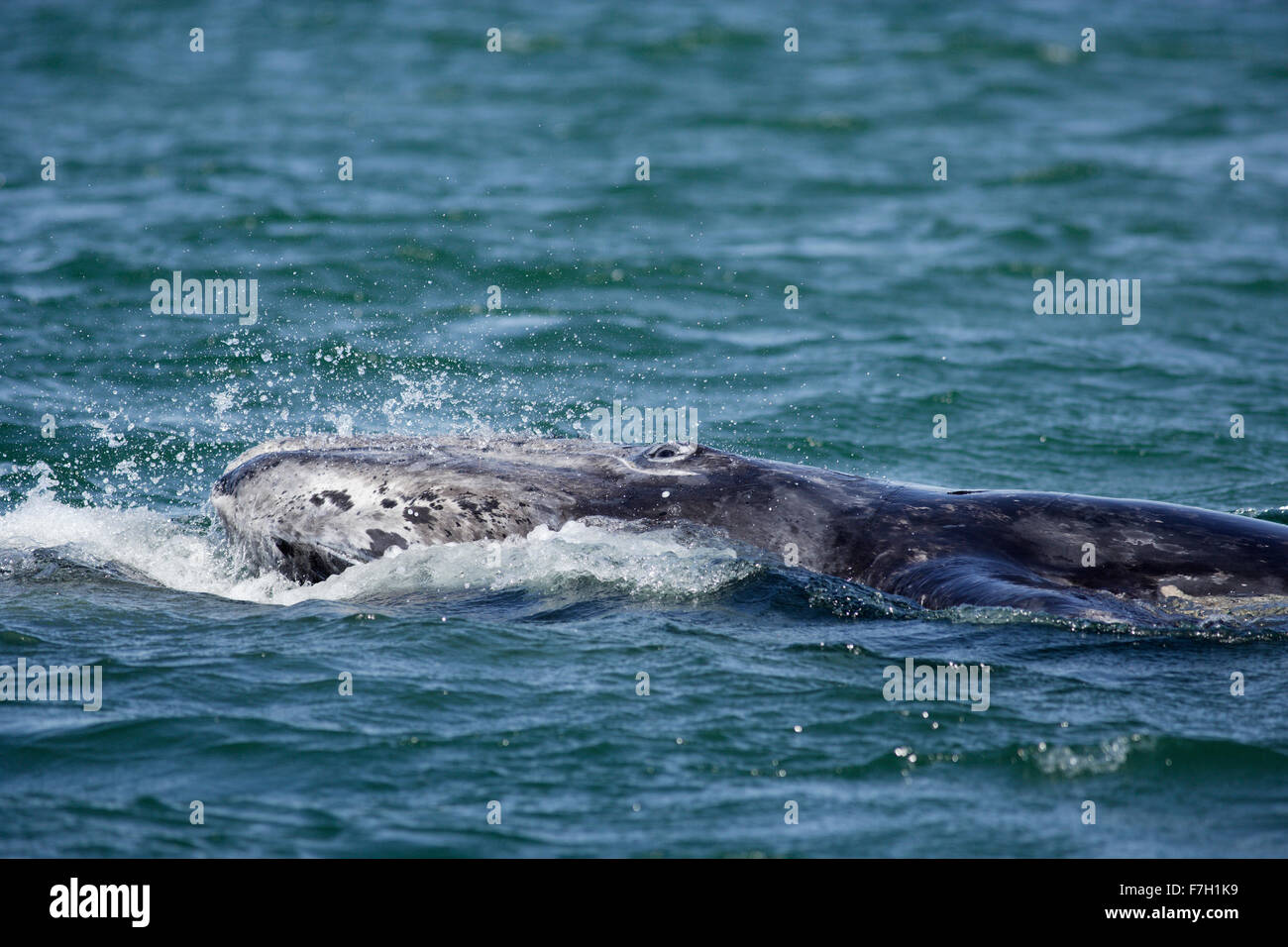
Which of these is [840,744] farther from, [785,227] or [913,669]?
[785,227]

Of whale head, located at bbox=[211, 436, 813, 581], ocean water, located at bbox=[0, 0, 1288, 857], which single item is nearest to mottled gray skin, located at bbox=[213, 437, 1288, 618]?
whale head, located at bbox=[211, 436, 813, 581]

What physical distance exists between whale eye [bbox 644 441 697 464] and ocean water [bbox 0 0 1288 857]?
28.0 inches

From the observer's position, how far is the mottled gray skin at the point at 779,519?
8.36 m

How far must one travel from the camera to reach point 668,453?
9.27 m

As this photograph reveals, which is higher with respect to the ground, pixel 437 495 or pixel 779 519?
pixel 437 495

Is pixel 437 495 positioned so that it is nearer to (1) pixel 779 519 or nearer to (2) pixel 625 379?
(1) pixel 779 519

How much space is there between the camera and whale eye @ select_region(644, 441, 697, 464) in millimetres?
9227

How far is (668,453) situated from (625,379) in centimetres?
677

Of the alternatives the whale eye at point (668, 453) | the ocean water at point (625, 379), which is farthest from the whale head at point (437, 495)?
the ocean water at point (625, 379)

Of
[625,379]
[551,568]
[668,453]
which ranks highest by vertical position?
[625,379]

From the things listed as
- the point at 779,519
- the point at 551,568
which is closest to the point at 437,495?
the point at 551,568

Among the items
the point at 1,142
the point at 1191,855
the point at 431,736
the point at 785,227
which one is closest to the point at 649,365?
the point at 785,227

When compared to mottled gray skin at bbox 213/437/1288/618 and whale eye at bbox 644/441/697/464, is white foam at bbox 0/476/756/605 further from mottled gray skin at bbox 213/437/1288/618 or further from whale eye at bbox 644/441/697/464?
whale eye at bbox 644/441/697/464
